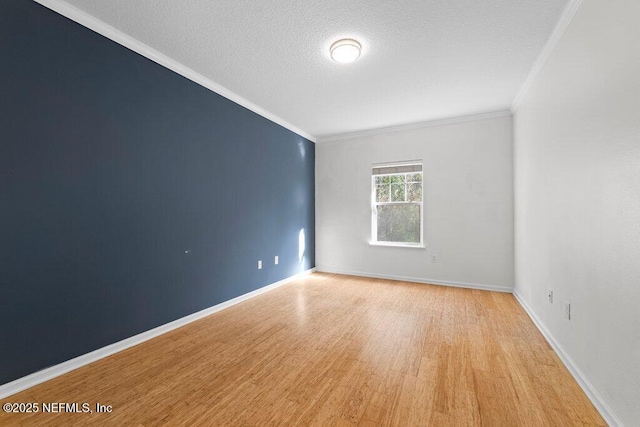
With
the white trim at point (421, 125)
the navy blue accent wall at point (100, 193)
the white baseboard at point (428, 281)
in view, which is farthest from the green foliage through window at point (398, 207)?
the navy blue accent wall at point (100, 193)

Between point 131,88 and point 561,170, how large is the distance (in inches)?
141

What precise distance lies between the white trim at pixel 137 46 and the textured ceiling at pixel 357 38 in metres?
0.05

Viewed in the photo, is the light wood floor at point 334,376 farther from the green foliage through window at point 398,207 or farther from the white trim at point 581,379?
the green foliage through window at point 398,207

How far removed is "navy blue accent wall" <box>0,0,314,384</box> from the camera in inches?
68.4

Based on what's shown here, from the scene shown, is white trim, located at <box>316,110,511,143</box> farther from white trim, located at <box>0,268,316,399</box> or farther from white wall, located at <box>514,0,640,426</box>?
white trim, located at <box>0,268,316,399</box>

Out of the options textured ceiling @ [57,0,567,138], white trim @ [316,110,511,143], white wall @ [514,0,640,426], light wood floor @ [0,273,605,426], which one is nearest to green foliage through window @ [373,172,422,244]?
white trim @ [316,110,511,143]

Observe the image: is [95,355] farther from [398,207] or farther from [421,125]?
[421,125]

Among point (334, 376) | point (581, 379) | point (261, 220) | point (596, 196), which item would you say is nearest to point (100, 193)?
point (261, 220)

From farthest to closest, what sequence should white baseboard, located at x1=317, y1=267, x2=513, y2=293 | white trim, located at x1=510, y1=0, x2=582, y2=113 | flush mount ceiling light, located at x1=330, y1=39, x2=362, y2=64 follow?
white baseboard, located at x1=317, y1=267, x2=513, y2=293 → flush mount ceiling light, located at x1=330, y1=39, x2=362, y2=64 → white trim, located at x1=510, y1=0, x2=582, y2=113

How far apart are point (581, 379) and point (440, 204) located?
2.83m

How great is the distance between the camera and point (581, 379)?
5.68 feet

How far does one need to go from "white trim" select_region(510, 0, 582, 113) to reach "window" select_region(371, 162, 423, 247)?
1729 mm

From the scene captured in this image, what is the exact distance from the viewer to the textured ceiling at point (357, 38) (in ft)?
6.41

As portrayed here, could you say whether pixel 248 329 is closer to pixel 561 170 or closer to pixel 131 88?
pixel 131 88
